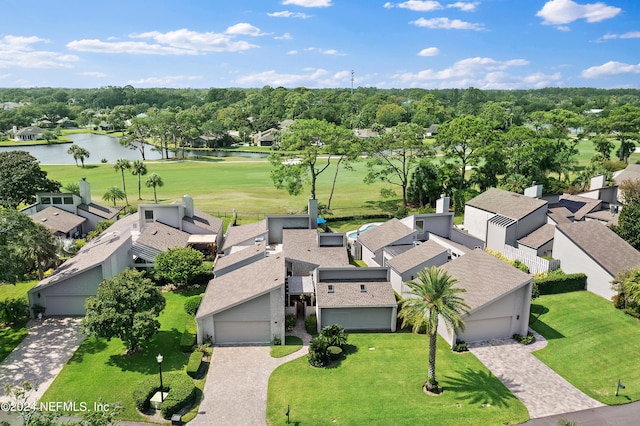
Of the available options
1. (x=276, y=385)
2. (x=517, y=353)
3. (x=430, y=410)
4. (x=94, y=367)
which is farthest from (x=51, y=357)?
(x=517, y=353)

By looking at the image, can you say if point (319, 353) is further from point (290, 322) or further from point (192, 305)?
point (192, 305)

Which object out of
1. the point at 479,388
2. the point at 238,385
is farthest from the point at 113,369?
the point at 479,388

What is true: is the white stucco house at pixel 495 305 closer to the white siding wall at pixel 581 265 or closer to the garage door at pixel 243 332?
the white siding wall at pixel 581 265

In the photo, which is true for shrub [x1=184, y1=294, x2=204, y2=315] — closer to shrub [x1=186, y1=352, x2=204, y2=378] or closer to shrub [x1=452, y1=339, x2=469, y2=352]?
shrub [x1=186, y1=352, x2=204, y2=378]

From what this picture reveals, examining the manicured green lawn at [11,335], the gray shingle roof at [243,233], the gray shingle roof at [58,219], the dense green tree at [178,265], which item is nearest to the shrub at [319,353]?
the dense green tree at [178,265]

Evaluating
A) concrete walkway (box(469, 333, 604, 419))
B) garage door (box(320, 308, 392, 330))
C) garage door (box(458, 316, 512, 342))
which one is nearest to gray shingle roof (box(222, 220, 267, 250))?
garage door (box(320, 308, 392, 330))
